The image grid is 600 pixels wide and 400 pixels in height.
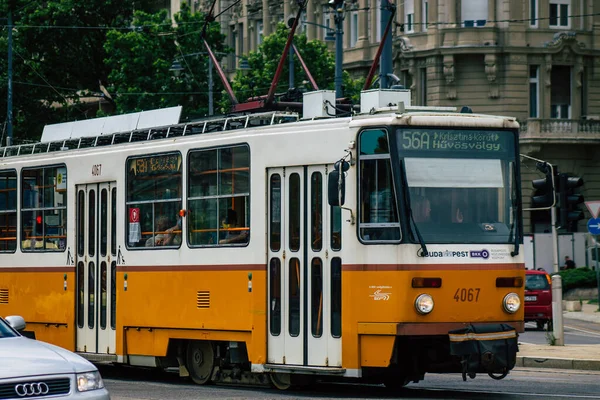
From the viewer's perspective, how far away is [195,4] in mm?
74188

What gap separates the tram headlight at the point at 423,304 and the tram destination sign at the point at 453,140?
1.56 meters

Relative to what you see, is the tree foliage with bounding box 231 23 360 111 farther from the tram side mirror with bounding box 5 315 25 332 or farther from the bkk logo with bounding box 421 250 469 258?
the tram side mirror with bounding box 5 315 25 332

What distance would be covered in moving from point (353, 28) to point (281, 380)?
48681 mm

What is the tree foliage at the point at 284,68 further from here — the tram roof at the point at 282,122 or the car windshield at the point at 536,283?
the tram roof at the point at 282,122

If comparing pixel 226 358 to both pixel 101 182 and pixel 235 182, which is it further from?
pixel 101 182

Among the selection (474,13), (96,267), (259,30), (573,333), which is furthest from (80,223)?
(259,30)

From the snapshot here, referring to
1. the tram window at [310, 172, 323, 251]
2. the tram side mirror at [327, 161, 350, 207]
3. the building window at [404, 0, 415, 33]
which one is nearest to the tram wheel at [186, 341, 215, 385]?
the tram window at [310, 172, 323, 251]

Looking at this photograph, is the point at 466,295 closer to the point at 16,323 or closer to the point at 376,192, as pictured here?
the point at 376,192

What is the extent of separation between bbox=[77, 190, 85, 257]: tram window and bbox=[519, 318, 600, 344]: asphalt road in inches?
442

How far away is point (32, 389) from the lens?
1126 centimetres

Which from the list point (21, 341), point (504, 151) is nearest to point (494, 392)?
point (504, 151)

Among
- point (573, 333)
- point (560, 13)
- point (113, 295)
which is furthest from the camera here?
point (560, 13)

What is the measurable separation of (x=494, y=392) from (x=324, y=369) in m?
2.14

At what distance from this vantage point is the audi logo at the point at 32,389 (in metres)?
11.2
